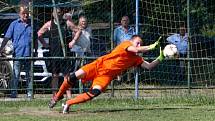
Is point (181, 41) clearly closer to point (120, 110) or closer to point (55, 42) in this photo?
point (55, 42)

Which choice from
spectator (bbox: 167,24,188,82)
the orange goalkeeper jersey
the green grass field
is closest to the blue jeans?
the green grass field

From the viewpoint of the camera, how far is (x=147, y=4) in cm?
1616

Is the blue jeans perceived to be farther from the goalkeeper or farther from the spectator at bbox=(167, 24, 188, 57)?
the spectator at bbox=(167, 24, 188, 57)

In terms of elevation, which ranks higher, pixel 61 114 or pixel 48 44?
pixel 48 44

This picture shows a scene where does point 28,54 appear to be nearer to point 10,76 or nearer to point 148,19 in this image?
point 10,76

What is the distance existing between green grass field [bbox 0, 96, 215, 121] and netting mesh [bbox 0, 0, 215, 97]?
1.09 metres

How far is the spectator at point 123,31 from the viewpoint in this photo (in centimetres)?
1551

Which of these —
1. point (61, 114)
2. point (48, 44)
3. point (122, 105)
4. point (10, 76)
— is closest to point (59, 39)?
point (48, 44)

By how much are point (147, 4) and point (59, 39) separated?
2.36m

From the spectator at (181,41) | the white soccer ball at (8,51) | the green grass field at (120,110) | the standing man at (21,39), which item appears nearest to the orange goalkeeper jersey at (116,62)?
the green grass field at (120,110)

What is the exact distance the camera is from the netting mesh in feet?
51.7

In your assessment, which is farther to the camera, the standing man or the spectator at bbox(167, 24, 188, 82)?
the spectator at bbox(167, 24, 188, 82)

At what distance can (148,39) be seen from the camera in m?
16.2

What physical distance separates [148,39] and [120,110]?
3.87 m
